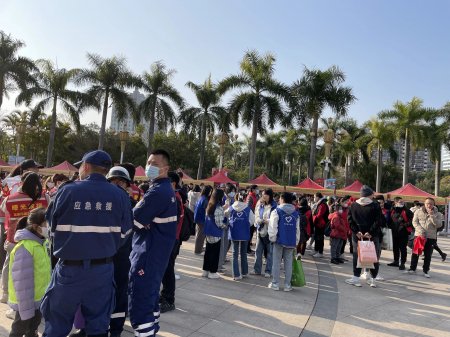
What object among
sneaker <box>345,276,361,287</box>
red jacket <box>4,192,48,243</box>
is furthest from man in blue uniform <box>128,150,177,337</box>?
sneaker <box>345,276,361,287</box>

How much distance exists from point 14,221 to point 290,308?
4016 millimetres

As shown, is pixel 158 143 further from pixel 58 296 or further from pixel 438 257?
pixel 58 296

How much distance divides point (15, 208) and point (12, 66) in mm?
28671

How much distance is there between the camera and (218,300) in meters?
5.91

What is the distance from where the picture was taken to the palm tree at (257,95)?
1033 inches

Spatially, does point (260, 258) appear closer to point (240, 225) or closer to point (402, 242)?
point (240, 225)

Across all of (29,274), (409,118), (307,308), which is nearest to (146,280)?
(29,274)

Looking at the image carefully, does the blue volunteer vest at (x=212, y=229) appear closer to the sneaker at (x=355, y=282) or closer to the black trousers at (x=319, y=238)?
the sneaker at (x=355, y=282)

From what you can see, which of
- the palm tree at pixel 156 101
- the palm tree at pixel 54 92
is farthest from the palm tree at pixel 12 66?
the palm tree at pixel 156 101

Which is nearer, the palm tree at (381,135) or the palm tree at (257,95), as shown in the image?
the palm tree at (257,95)

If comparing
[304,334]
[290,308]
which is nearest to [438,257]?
[290,308]

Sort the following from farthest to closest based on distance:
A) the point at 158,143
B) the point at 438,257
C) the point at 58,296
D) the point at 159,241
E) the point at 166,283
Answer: the point at 158,143
the point at 438,257
the point at 166,283
the point at 159,241
the point at 58,296

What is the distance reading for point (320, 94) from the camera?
2673cm

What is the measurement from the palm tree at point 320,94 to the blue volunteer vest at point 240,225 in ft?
66.3
